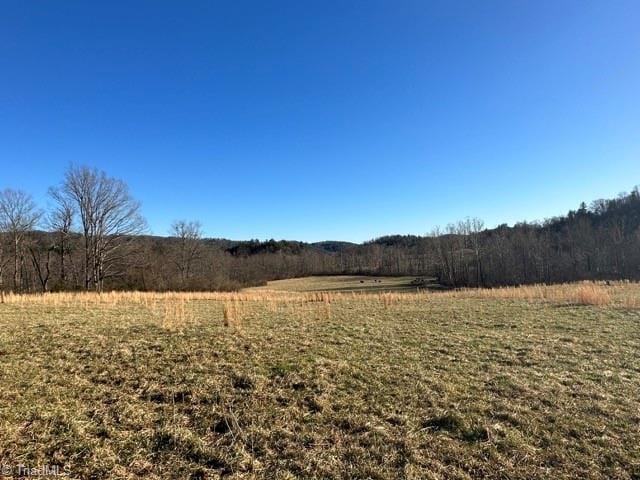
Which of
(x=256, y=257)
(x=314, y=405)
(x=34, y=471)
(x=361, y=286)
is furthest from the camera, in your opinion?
(x=256, y=257)

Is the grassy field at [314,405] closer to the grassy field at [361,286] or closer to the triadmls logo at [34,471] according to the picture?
the triadmls logo at [34,471]

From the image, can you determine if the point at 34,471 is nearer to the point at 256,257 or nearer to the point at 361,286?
the point at 361,286

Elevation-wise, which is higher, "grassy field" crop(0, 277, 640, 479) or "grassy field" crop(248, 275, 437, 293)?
"grassy field" crop(0, 277, 640, 479)

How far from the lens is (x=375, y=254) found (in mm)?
106875

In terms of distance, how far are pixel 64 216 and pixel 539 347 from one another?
A: 4392 centimetres

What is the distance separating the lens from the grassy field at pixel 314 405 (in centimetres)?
310

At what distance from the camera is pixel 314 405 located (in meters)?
4.33

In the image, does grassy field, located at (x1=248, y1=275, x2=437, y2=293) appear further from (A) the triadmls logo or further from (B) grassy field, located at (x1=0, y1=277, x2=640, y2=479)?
(A) the triadmls logo

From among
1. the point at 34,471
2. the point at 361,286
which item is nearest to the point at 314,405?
the point at 34,471

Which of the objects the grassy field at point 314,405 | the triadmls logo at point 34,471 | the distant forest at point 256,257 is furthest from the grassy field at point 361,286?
the triadmls logo at point 34,471

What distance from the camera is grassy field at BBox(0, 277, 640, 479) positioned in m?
3.10

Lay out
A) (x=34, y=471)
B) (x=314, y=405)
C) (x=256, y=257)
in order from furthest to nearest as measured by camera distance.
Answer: (x=256, y=257), (x=314, y=405), (x=34, y=471)

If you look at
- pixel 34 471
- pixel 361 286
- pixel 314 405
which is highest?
pixel 34 471

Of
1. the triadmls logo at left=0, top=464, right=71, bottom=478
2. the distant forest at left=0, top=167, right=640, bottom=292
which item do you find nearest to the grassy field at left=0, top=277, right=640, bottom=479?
the triadmls logo at left=0, top=464, right=71, bottom=478
